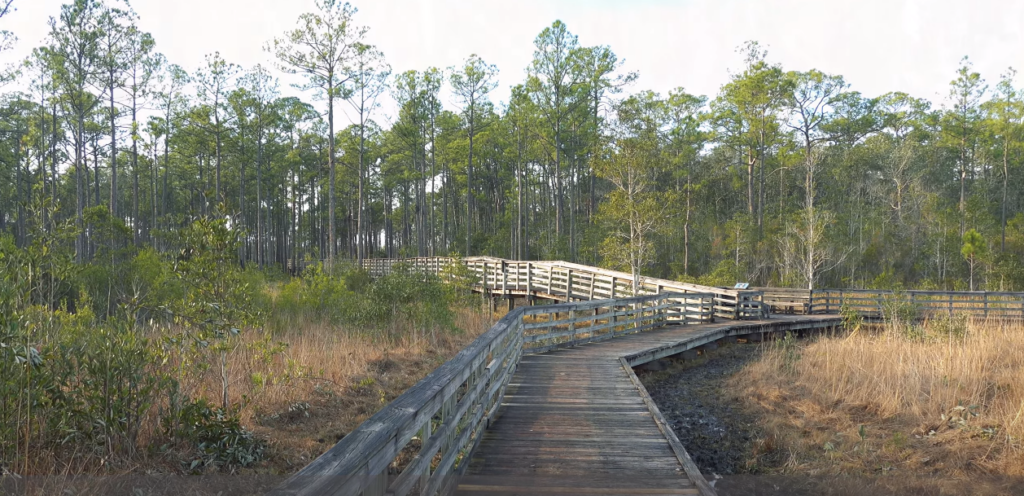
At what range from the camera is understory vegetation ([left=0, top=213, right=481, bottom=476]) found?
446 centimetres

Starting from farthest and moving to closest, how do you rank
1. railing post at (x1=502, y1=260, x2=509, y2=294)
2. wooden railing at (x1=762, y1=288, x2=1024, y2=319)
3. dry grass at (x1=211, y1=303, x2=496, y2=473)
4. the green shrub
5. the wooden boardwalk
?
railing post at (x1=502, y1=260, x2=509, y2=294)
wooden railing at (x1=762, y1=288, x2=1024, y2=319)
dry grass at (x1=211, y1=303, x2=496, y2=473)
the green shrub
the wooden boardwalk

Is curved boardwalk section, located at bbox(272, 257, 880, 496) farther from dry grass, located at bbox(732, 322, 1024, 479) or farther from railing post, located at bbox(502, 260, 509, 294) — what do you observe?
railing post, located at bbox(502, 260, 509, 294)

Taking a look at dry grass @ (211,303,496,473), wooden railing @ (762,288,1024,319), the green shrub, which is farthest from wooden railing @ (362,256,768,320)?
the green shrub

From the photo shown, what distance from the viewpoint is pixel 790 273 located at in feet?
86.4

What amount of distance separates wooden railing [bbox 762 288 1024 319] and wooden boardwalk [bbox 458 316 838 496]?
12127 millimetres

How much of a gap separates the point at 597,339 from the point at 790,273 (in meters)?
17.4

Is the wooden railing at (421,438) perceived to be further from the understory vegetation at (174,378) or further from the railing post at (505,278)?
the railing post at (505,278)

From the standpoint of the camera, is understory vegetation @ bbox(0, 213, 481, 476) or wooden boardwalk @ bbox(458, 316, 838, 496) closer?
wooden boardwalk @ bbox(458, 316, 838, 496)

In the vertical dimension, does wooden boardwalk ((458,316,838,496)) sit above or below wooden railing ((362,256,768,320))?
below

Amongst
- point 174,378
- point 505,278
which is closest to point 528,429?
point 174,378

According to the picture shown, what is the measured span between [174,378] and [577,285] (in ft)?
52.4

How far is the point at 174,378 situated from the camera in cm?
599

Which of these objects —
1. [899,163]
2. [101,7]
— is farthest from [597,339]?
[899,163]

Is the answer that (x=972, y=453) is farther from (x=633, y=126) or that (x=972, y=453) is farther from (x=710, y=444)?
(x=633, y=126)
